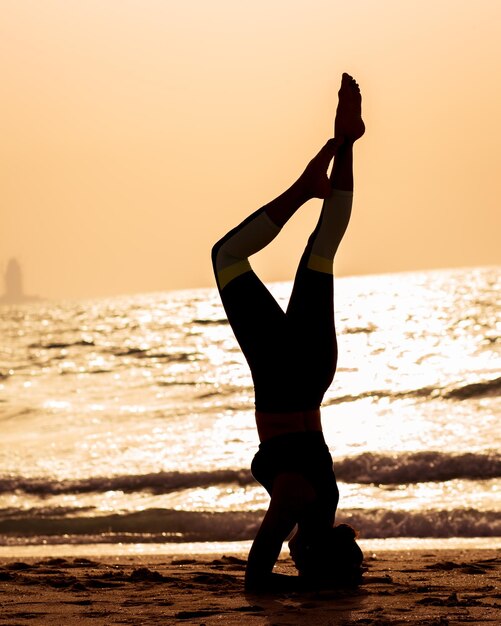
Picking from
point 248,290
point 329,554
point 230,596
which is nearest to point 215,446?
point 230,596

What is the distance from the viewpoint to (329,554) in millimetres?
5344

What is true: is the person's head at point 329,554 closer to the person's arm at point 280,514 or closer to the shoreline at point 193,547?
the person's arm at point 280,514

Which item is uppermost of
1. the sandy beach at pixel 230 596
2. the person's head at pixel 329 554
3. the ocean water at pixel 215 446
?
the ocean water at pixel 215 446

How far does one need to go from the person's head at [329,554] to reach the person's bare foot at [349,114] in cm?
202

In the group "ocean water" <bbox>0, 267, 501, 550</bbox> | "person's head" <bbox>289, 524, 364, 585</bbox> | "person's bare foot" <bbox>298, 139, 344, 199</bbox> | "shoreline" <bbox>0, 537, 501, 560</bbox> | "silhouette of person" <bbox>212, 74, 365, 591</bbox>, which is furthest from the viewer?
"ocean water" <bbox>0, 267, 501, 550</bbox>

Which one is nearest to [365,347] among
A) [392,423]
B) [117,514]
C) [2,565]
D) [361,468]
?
[392,423]

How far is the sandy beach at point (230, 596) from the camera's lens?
480 cm

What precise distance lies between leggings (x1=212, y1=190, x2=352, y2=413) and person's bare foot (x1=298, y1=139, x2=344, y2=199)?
123mm

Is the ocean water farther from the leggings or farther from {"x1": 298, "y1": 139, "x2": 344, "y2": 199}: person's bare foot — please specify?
{"x1": 298, "y1": 139, "x2": 344, "y2": 199}: person's bare foot

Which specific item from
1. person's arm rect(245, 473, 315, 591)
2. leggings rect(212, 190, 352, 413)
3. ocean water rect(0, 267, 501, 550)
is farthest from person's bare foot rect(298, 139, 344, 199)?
ocean water rect(0, 267, 501, 550)

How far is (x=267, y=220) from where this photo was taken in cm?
504

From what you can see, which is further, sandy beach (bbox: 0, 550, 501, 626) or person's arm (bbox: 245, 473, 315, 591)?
person's arm (bbox: 245, 473, 315, 591)

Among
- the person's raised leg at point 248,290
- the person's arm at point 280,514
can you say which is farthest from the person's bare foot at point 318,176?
the person's arm at point 280,514

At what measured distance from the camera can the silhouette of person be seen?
518cm
